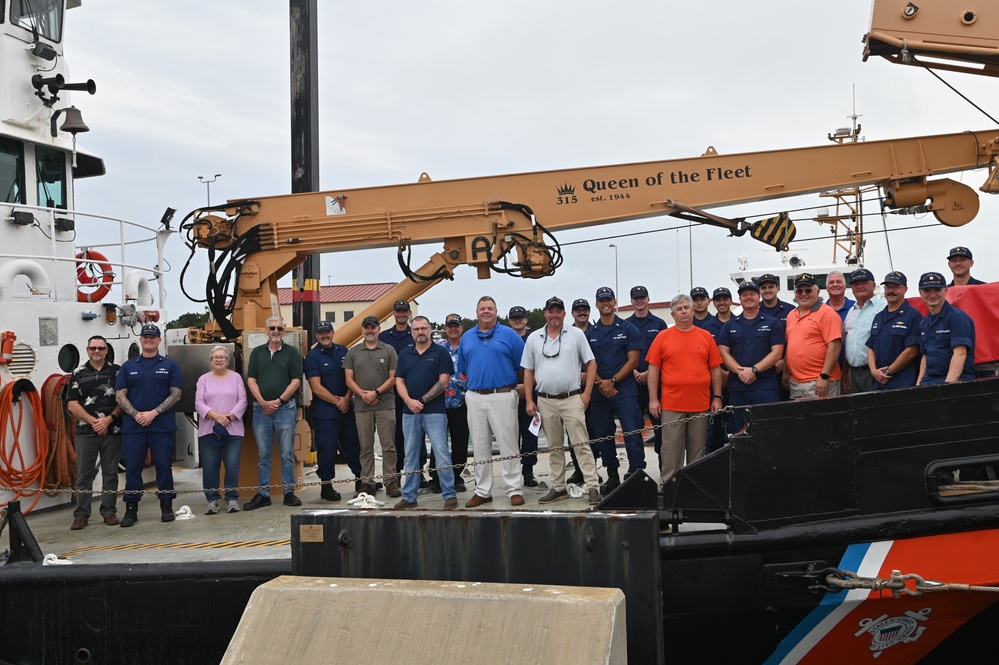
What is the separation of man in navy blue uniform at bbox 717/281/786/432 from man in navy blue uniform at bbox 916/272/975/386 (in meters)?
1.19

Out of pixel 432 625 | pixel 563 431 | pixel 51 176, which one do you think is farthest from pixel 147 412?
pixel 432 625

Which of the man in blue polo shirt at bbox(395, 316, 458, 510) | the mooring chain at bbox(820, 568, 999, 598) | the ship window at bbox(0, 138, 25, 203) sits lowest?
the mooring chain at bbox(820, 568, 999, 598)

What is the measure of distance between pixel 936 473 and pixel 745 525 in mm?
827

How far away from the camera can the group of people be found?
6207 mm

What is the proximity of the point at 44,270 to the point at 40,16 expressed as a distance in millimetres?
2599

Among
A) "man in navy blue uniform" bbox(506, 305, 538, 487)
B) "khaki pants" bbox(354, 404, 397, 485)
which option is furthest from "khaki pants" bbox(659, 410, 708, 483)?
"khaki pants" bbox(354, 404, 397, 485)

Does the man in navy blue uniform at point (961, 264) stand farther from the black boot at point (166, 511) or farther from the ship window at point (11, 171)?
the ship window at point (11, 171)

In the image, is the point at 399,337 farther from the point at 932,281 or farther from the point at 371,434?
the point at 932,281

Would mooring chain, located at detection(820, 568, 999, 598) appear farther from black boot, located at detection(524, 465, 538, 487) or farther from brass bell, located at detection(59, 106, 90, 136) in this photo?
brass bell, located at detection(59, 106, 90, 136)

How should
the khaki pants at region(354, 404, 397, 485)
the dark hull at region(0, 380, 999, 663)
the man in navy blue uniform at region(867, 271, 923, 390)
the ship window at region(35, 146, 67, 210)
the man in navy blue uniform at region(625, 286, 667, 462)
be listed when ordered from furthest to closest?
the ship window at region(35, 146, 67, 210) < the khaki pants at region(354, 404, 397, 485) < the man in navy blue uniform at region(625, 286, 667, 462) < the man in navy blue uniform at region(867, 271, 923, 390) < the dark hull at region(0, 380, 999, 663)

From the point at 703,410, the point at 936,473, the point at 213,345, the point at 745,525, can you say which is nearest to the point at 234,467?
the point at 213,345

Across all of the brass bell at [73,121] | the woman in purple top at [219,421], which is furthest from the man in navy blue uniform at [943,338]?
the brass bell at [73,121]

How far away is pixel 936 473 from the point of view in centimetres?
373

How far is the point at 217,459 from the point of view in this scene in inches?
283
